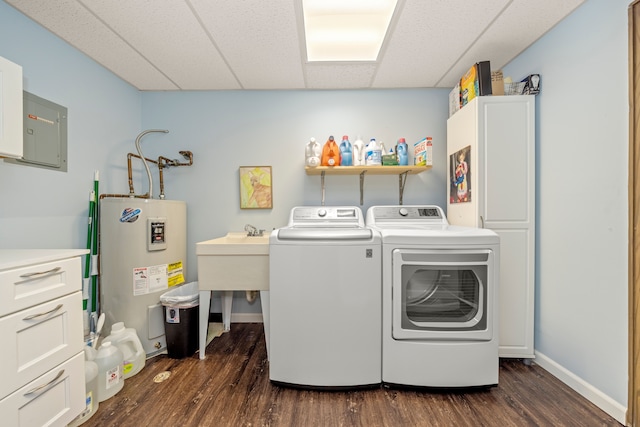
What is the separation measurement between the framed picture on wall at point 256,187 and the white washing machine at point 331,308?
3.42 ft

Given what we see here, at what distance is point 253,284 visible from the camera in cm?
188

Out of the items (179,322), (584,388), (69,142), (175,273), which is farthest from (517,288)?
(69,142)

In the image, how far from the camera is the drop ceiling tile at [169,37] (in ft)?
4.97

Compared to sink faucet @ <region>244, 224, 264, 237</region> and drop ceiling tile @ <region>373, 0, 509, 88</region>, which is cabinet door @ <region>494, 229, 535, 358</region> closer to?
drop ceiling tile @ <region>373, 0, 509, 88</region>

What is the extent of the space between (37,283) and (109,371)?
0.74 metres

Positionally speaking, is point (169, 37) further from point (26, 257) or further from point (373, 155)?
point (373, 155)

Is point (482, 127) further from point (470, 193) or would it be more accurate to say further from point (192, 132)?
point (192, 132)

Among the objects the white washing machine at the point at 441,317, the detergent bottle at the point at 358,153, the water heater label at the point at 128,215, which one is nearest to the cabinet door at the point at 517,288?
the white washing machine at the point at 441,317

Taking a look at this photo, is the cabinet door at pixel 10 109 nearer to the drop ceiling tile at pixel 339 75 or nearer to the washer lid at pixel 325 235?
the washer lid at pixel 325 235

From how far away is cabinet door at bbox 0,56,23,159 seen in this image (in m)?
1.23

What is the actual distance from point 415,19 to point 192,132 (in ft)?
6.67

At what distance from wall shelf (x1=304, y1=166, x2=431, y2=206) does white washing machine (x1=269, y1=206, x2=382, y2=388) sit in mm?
825

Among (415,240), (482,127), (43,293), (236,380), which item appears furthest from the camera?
(482,127)

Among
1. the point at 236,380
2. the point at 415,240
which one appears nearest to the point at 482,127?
the point at 415,240
